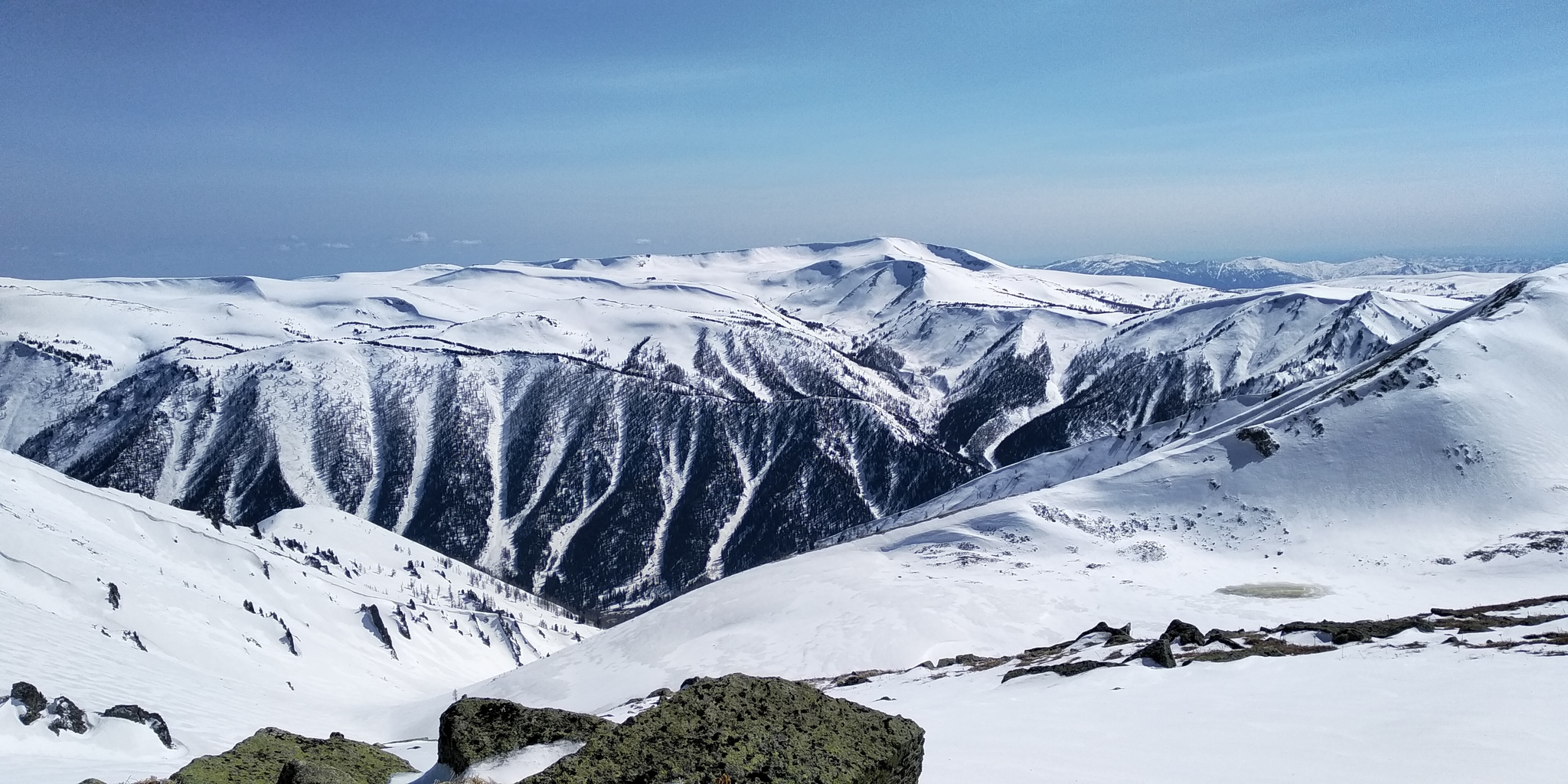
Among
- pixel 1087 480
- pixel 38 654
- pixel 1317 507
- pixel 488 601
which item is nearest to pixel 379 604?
pixel 488 601

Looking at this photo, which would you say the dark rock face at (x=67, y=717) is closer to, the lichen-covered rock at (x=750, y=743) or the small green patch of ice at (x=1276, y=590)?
the lichen-covered rock at (x=750, y=743)

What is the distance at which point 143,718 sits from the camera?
101ft

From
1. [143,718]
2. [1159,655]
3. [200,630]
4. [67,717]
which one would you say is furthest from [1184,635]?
[200,630]

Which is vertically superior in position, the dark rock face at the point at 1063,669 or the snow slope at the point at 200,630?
the dark rock face at the point at 1063,669

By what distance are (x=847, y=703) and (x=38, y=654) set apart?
5365 centimetres

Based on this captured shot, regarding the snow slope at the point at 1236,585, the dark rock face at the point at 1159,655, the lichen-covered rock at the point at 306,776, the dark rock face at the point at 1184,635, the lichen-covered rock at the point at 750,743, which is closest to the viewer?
the lichen-covered rock at the point at 750,743

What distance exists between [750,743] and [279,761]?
1028 cm

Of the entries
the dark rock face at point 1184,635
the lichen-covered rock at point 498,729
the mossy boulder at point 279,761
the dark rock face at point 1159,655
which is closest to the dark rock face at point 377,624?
the mossy boulder at point 279,761

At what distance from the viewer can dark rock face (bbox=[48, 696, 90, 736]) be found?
26891 millimetres

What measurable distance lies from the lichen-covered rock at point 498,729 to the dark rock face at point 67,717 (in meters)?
24.4

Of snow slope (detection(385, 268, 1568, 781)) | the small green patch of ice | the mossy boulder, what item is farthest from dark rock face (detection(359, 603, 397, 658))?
the mossy boulder

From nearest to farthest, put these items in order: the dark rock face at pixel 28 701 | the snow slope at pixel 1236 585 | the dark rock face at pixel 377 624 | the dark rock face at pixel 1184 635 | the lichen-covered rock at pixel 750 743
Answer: the lichen-covered rock at pixel 750 743, the snow slope at pixel 1236 585, the dark rock face at pixel 28 701, the dark rock face at pixel 1184 635, the dark rock face at pixel 377 624

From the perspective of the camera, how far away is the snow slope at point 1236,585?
16.5 m

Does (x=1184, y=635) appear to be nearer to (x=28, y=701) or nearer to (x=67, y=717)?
(x=67, y=717)
